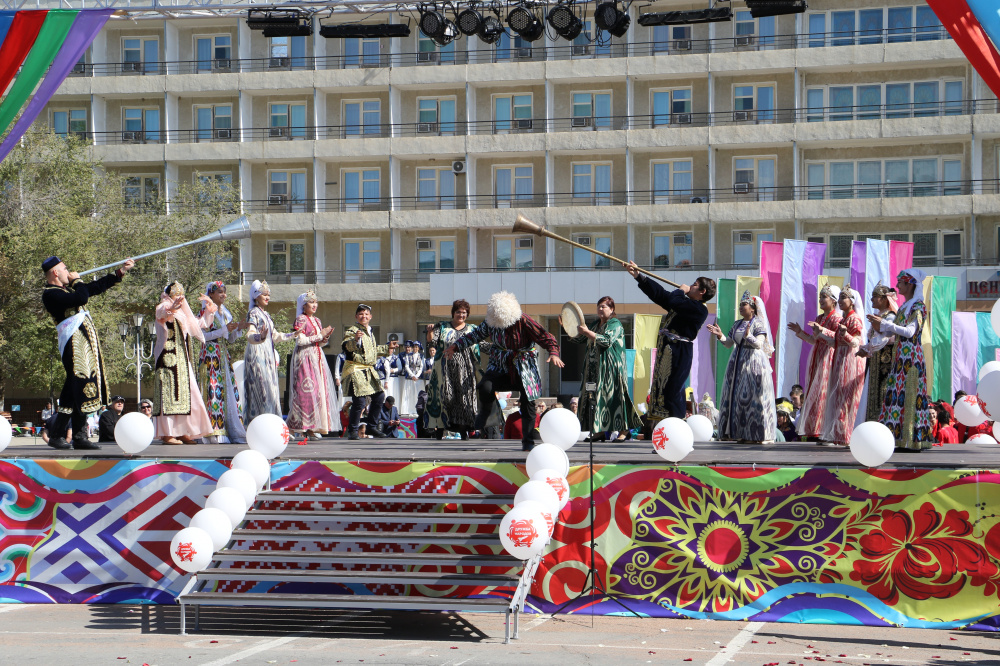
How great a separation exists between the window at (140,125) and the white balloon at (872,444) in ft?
112

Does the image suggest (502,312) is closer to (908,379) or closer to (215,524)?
(215,524)

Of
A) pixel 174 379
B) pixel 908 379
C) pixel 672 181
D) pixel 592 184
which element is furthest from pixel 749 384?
pixel 592 184

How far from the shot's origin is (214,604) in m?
7.30

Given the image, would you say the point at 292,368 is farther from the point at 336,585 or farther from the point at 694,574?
the point at 694,574

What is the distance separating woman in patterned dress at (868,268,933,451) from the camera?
9.40 m

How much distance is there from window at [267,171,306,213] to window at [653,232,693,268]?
11985mm

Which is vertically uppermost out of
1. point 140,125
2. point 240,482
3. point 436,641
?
point 140,125

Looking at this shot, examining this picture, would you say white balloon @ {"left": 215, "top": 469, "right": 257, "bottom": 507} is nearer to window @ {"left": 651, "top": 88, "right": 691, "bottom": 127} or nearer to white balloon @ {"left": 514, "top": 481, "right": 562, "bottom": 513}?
white balloon @ {"left": 514, "top": 481, "right": 562, "bottom": 513}

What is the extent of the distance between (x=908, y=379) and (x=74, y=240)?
74.9ft

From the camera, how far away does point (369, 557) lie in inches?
302

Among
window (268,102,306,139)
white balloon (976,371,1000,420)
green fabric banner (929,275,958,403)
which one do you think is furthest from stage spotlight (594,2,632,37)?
window (268,102,306,139)

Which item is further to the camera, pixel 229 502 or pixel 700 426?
pixel 700 426

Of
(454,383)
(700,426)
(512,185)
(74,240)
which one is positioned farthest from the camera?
(512,185)

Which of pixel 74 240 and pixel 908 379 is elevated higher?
pixel 74 240
